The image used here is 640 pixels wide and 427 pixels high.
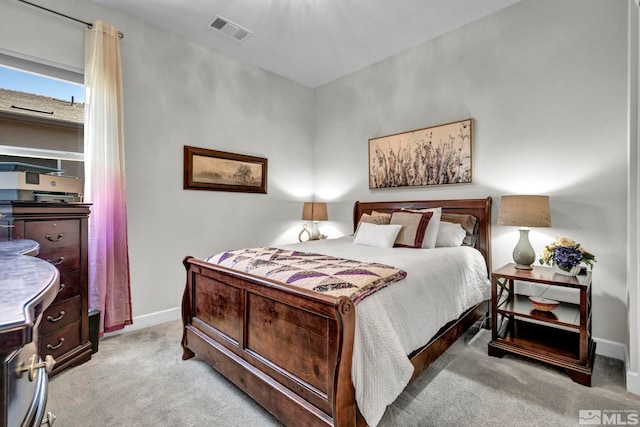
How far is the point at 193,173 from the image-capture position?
3344 millimetres

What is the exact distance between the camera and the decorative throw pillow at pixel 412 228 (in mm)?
2801

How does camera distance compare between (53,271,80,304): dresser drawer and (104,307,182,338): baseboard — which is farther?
(104,307,182,338): baseboard

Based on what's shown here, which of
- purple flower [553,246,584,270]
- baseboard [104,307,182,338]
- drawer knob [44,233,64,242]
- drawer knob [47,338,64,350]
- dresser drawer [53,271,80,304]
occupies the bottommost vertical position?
baseboard [104,307,182,338]

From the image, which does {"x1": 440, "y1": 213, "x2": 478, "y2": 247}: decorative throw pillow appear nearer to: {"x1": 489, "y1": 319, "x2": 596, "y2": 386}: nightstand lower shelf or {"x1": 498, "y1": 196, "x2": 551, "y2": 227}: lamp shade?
{"x1": 498, "y1": 196, "x2": 551, "y2": 227}: lamp shade

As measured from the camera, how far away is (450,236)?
285 cm

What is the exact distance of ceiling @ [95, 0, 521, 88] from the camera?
9.08 ft

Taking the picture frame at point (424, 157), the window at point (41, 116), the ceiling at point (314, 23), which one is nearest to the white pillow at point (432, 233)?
the picture frame at point (424, 157)

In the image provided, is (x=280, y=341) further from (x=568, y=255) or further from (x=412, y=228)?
(x=568, y=255)

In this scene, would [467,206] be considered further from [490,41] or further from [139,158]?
[139,158]

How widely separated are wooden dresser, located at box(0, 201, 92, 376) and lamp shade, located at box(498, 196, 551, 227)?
10.6 ft

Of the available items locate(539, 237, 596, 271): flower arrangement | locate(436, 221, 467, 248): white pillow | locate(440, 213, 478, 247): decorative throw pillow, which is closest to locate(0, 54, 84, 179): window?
locate(436, 221, 467, 248): white pillow

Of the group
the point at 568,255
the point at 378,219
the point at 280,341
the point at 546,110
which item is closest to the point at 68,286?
the point at 280,341

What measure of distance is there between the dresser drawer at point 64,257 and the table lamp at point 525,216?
10.7 feet

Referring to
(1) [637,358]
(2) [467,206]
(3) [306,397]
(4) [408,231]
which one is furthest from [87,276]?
(1) [637,358]
